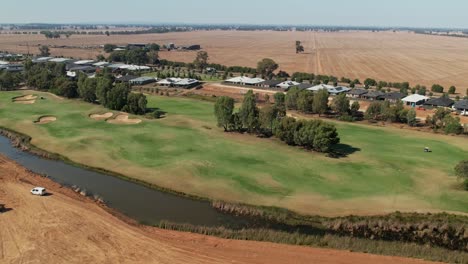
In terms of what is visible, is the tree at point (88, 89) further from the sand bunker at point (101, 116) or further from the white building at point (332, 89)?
the white building at point (332, 89)

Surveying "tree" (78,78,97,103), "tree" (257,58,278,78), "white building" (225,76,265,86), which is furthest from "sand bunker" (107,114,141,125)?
"tree" (257,58,278,78)

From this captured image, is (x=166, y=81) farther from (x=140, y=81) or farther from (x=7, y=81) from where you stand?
(x=7, y=81)

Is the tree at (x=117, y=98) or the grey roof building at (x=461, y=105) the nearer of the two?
the tree at (x=117, y=98)

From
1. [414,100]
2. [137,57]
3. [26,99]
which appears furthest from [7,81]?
[414,100]

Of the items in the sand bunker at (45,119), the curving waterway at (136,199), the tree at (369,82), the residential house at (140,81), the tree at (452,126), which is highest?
the tree at (369,82)

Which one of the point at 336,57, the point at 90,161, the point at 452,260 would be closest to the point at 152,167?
the point at 90,161

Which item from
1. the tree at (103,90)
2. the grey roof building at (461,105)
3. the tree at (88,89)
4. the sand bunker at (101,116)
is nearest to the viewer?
the sand bunker at (101,116)

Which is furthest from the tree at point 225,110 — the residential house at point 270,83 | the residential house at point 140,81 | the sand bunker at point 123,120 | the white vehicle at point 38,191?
the residential house at point 140,81
